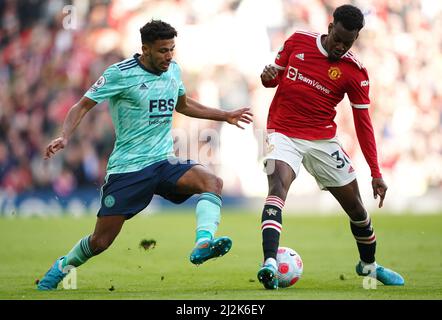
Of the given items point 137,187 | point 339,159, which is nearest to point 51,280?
point 137,187

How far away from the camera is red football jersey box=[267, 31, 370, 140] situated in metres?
8.66

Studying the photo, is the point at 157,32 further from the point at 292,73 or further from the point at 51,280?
the point at 51,280

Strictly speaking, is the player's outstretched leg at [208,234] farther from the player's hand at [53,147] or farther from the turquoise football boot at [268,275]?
the player's hand at [53,147]

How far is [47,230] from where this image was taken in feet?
53.6

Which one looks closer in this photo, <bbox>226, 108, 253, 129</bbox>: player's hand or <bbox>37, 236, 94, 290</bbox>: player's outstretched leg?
<bbox>37, 236, 94, 290</bbox>: player's outstretched leg

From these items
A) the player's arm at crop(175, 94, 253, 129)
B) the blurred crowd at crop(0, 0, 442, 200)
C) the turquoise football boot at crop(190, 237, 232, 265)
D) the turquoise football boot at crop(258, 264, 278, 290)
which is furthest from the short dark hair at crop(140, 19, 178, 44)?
the blurred crowd at crop(0, 0, 442, 200)

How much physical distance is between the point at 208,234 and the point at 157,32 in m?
1.84

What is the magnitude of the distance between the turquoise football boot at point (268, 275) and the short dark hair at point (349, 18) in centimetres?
232

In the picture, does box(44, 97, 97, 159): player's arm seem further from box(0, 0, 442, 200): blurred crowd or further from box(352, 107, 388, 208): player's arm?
box(0, 0, 442, 200): blurred crowd

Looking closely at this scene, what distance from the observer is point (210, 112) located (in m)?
8.58

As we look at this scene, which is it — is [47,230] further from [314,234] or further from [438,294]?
[438,294]

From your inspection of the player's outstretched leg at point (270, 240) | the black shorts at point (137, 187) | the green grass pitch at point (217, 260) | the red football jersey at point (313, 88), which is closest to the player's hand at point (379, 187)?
the red football jersey at point (313, 88)

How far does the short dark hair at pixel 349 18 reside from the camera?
8.24 metres

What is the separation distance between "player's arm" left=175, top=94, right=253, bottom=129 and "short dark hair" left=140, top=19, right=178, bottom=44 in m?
0.75
